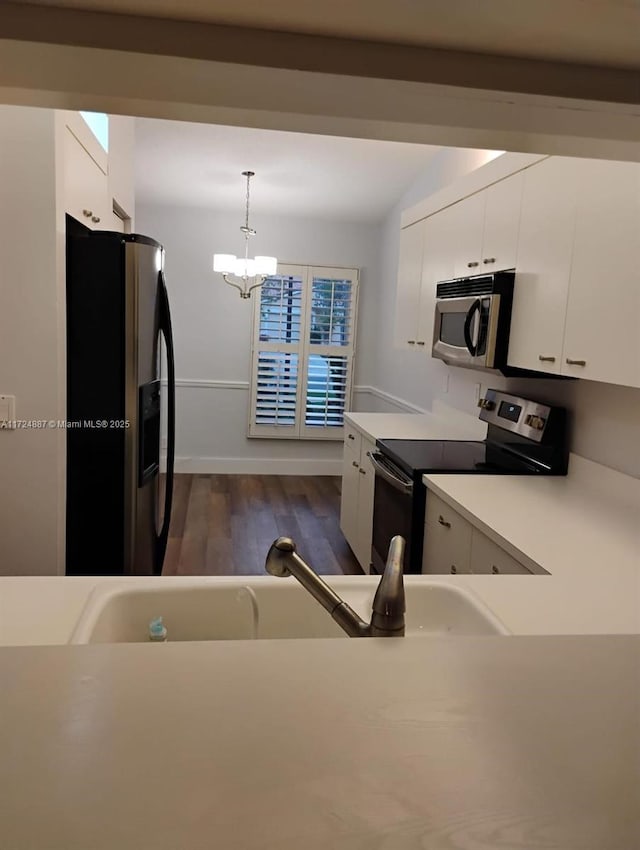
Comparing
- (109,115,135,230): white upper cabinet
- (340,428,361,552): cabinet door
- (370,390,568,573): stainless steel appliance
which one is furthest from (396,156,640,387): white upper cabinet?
(109,115,135,230): white upper cabinet

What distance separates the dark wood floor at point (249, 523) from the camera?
405cm

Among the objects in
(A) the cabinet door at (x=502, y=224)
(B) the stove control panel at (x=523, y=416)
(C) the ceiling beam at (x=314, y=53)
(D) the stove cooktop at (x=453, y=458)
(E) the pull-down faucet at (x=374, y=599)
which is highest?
(A) the cabinet door at (x=502, y=224)

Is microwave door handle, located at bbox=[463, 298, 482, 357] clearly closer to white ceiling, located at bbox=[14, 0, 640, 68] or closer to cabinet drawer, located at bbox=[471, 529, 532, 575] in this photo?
cabinet drawer, located at bbox=[471, 529, 532, 575]

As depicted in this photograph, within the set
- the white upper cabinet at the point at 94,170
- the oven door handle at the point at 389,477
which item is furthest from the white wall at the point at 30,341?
the oven door handle at the point at 389,477

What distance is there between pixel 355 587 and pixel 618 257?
1.28 metres

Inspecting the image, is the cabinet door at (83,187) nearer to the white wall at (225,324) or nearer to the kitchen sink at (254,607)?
the kitchen sink at (254,607)

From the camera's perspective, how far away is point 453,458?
2.86 meters

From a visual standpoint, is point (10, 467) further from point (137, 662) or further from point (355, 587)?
point (137, 662)

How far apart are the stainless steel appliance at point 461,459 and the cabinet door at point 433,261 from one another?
0.77 meters

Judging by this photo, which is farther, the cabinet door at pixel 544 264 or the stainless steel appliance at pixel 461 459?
the stainless steel appliance at pixel 461 459

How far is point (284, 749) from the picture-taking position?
51 centimetres

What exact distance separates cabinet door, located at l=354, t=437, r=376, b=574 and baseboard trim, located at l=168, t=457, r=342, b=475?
2.62m

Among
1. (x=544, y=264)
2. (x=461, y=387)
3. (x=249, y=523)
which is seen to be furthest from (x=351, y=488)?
(x=544, y=264)

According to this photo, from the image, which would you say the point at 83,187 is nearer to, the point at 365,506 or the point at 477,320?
the point at 477,320
